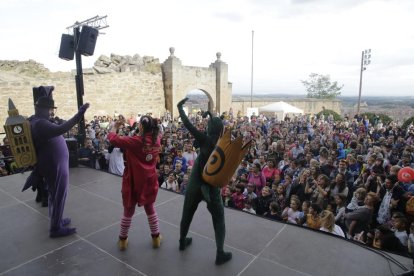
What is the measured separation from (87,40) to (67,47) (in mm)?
482

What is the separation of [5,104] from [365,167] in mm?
14803

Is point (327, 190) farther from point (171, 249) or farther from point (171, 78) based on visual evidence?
point (171, 78)

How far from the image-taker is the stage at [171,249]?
2.60 m

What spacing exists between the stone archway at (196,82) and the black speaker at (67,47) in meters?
12.8

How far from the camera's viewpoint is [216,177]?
250 cm

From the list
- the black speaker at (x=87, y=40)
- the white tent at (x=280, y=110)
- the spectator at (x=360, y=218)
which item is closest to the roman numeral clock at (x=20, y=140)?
the black speaker at (x=87, y=40)

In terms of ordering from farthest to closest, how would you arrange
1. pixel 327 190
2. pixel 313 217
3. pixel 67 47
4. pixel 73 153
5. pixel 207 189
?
pixel 73 153, pixel 67 47, pixel 327 190, pixel 313 217, pixel 207 189

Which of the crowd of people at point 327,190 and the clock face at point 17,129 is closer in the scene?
the clock face at point 17,129

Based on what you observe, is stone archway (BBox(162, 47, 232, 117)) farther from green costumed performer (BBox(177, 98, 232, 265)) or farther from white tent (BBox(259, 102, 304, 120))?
green costumed performer (BBox(177, 98, 232, 265))

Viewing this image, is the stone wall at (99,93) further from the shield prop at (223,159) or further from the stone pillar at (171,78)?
the shield prop at (223,159)

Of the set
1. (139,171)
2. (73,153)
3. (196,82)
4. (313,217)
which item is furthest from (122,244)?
(196,82)

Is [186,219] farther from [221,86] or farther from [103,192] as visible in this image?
[221,86]

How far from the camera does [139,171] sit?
2.76 meters

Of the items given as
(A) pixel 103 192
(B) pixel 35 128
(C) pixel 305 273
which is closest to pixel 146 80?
(A) pixel 103 192
